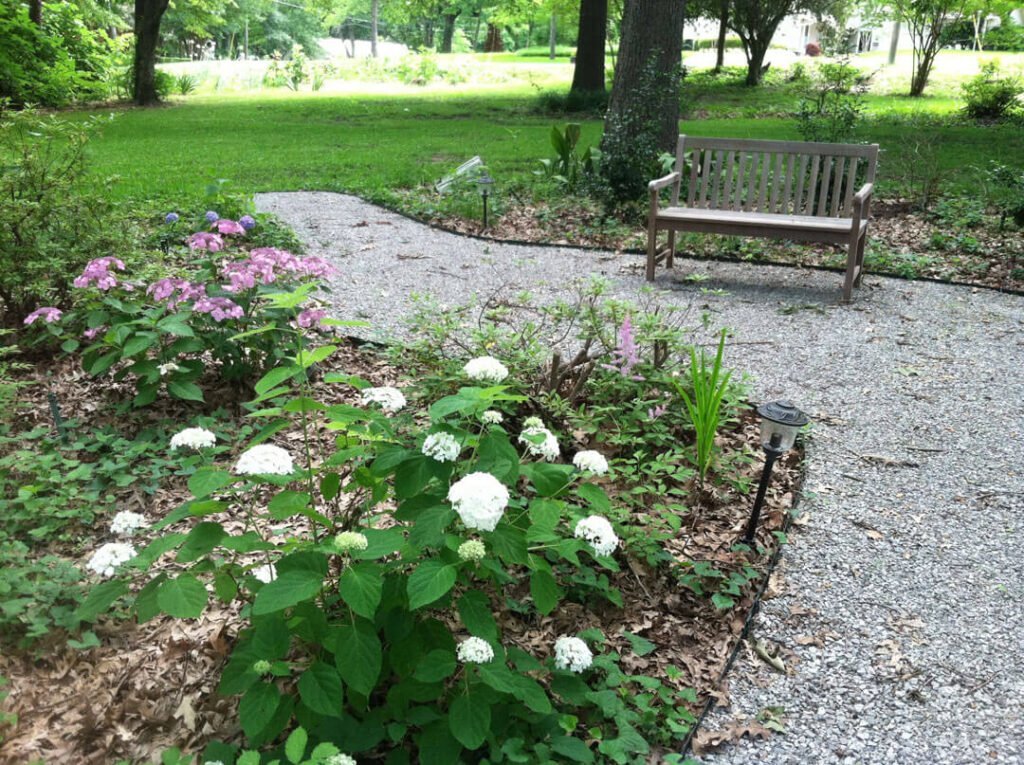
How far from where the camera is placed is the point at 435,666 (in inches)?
68.8

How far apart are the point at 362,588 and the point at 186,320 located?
2.33 meters

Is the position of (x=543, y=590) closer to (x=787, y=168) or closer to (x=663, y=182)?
(x=663, y=182)

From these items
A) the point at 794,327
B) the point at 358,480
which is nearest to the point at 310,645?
the point at 358,480

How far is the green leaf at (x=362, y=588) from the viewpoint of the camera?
162 cm

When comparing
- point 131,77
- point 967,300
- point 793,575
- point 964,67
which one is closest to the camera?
point 793,575

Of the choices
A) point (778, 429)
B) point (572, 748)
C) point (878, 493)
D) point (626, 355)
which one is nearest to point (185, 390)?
point (626, 355)

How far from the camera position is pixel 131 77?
18.5 metres

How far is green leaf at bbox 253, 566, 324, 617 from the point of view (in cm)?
161

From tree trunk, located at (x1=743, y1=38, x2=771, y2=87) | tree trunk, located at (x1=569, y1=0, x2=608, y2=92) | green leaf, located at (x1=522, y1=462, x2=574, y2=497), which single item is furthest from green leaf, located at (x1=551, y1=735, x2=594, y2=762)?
tree trunk, located at (x1=743, y1=38, x2=771, y2=87)

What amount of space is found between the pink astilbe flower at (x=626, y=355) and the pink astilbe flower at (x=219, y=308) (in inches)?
65.3

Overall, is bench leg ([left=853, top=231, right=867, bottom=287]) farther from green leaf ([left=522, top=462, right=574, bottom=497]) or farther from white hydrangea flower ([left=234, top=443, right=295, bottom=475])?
white hydrangea flower ([left=234, top=443, right=295, bottom=475])

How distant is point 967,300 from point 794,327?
1.53 m

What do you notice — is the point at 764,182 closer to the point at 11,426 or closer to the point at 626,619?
the point at 626,619

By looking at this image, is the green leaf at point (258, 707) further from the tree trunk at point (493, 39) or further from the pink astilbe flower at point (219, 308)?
the tree trunk at point (493, 39)
